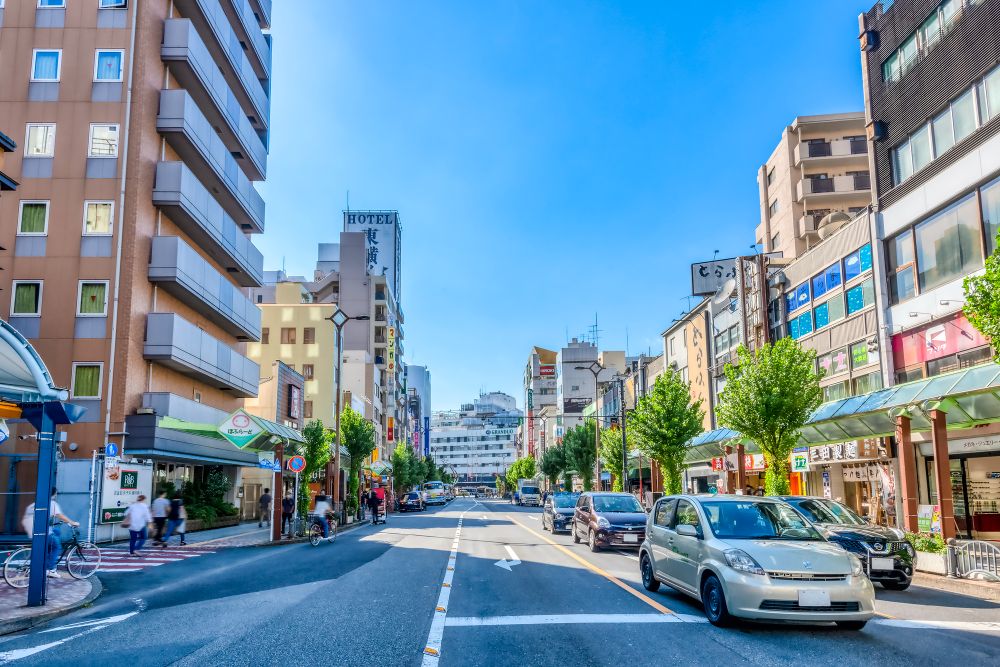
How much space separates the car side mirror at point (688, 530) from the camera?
33.0 ft

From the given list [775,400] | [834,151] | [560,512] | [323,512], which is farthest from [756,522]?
[834,151]

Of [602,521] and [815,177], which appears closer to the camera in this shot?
[602,521]

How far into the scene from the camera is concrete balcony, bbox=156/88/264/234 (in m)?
30.6

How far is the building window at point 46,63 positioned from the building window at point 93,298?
8.30 meters

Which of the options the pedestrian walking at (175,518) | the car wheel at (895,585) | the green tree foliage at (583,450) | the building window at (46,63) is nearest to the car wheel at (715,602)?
the car wheel at (895,585)

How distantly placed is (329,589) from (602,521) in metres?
9.28

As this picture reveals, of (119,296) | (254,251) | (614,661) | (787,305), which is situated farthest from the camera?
(254,251)

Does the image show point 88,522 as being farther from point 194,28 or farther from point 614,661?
point 614,661

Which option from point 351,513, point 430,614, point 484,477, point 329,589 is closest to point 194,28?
point 351,513

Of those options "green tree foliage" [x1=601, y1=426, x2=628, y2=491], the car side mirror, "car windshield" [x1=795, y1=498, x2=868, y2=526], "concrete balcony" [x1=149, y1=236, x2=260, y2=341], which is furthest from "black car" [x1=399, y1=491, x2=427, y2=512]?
the car side mirror

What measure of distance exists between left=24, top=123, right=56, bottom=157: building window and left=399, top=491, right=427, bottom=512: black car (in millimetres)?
42118

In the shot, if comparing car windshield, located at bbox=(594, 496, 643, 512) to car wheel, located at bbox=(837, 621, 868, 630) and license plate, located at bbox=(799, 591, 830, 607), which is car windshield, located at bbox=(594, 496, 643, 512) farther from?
license plate, located at bbox=(799, 591, 830, 607)

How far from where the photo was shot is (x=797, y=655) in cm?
762

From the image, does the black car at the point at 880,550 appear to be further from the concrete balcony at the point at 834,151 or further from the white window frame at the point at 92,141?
the concrete balcony at the point at 834,151
